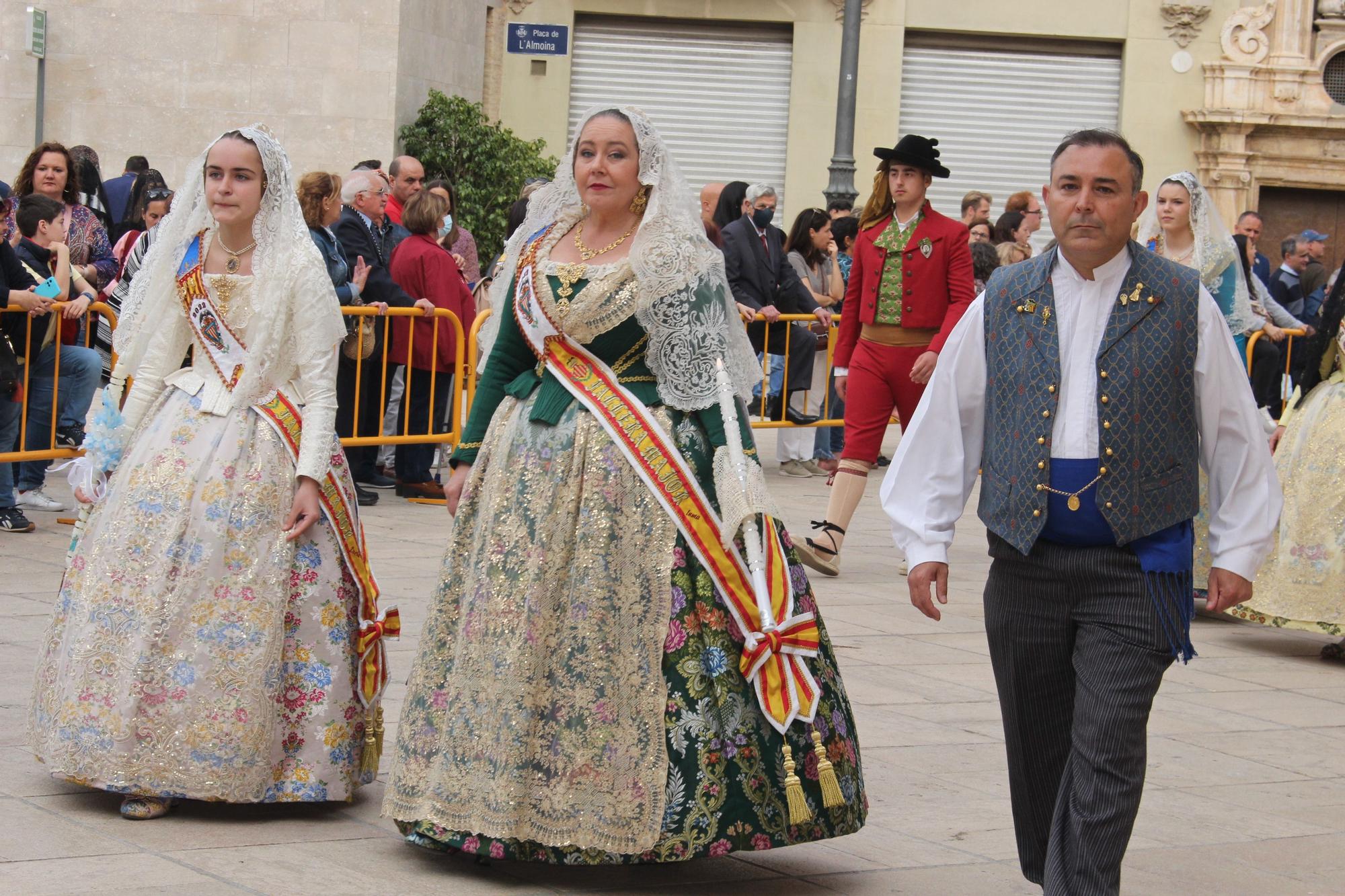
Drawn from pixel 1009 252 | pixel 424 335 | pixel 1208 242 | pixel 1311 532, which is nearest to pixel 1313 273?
pixel 1009 252

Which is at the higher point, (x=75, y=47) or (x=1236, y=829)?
(x=75, y=47)

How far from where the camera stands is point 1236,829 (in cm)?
545

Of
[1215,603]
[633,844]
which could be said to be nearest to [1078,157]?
[1215,603]

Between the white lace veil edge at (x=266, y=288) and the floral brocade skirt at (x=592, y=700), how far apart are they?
907 millimetres

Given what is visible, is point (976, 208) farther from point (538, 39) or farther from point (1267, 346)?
point (538, 39)

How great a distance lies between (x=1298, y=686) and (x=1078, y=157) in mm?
4215

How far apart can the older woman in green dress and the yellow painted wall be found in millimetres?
19782

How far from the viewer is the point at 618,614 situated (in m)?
4.64

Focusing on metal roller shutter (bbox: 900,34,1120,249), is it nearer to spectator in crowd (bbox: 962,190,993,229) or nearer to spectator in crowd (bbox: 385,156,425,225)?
spectator in crowd (bbox: 962,190,993,229)

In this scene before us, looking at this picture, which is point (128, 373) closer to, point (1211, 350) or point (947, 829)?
point (947, 829)

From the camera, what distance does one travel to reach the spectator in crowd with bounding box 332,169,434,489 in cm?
1106

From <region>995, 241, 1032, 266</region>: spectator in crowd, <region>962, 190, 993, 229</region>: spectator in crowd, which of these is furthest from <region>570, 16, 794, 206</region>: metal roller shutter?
<region>995, 241, 1032, 266</region>: spectator in crowd

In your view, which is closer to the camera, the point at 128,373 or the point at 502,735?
the point at 502,735

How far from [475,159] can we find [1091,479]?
16.5 meters
